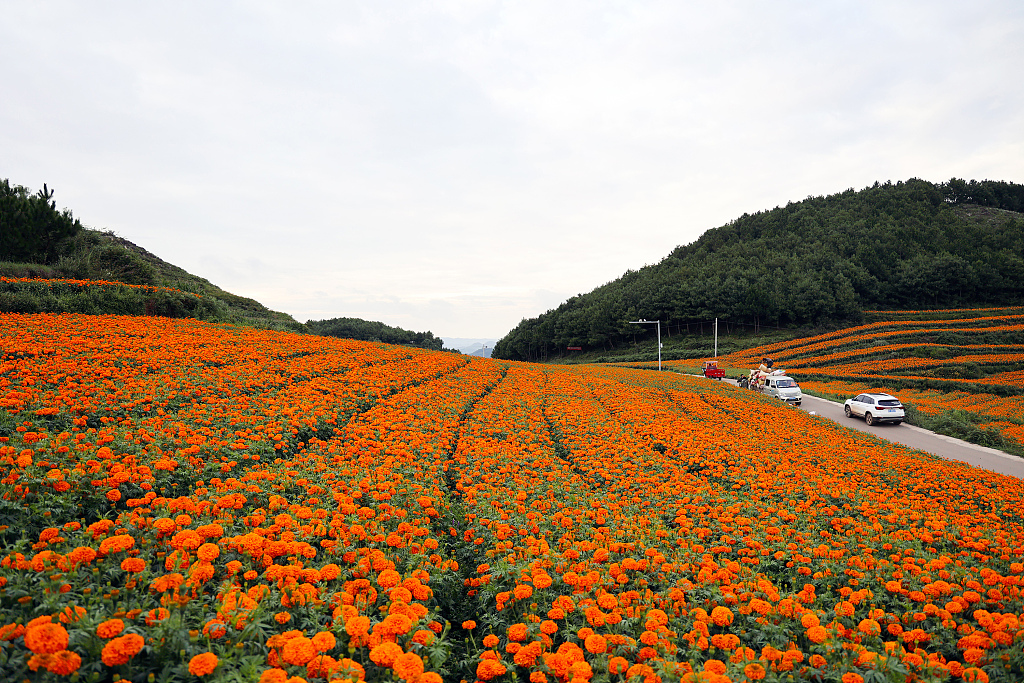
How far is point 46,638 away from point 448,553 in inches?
125

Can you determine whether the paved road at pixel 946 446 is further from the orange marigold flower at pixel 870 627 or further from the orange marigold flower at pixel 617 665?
the orange marigold flower at pixel 617 665

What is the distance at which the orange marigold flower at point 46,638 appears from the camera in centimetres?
194

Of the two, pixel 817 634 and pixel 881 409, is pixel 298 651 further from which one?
pixel 881 409

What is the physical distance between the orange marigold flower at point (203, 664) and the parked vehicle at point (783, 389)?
28.2m

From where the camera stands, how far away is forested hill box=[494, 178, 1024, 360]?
57.4 meters

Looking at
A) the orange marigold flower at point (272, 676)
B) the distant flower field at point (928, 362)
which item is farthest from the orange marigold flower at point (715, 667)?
the distant flower field at point (928, 362)

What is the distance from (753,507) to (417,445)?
481 centimetres

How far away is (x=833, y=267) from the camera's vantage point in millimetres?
63906

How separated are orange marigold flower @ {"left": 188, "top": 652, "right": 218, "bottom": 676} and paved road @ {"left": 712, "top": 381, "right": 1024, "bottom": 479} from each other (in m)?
16.5

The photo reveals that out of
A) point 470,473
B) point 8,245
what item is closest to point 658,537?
point 470,473

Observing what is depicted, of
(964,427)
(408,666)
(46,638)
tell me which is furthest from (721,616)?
(964,427)

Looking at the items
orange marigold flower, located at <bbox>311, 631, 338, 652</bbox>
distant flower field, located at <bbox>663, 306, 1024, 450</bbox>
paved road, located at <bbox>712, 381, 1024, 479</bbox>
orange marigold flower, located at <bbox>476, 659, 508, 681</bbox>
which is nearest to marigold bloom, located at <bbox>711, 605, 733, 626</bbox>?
orange marigold flower, located at <bbox>476, 659, 508, 681</bbox>

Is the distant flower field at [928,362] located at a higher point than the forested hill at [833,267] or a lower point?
lower

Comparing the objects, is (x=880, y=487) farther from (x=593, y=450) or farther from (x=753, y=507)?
(x=593, y=450)
